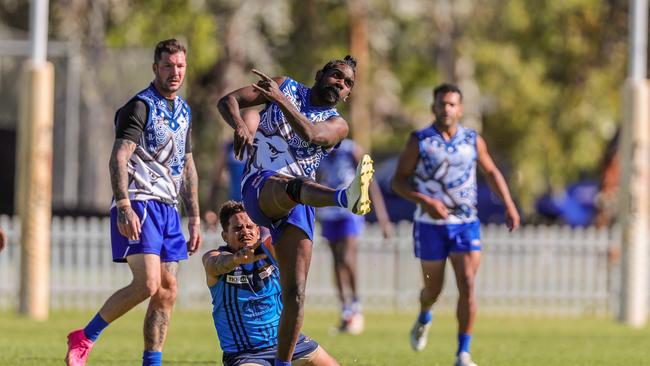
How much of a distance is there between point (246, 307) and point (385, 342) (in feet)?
20.8

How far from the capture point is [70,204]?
2806 centimetres

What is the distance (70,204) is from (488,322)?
35.0 feet

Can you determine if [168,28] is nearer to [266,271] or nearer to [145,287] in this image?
[145,287]

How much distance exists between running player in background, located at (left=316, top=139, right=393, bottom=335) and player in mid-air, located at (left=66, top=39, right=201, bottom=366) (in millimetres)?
6534

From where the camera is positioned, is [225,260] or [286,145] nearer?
[225,260]

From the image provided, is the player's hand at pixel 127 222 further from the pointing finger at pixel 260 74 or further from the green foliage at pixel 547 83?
the green foliage at pixel 547 83

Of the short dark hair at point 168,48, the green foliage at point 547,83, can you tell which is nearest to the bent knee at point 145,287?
the short dark hair at point 168,48

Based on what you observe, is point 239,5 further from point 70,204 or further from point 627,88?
point 627,88

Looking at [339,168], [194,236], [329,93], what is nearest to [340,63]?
[329,93]

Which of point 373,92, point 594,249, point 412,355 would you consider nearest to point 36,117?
point 412,355

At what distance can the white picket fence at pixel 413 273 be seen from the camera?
21578mm

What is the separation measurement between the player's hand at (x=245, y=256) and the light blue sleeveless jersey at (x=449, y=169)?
3.87 m

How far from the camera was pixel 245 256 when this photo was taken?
9008mm

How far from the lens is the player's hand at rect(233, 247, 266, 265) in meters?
9.01
